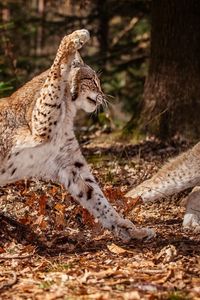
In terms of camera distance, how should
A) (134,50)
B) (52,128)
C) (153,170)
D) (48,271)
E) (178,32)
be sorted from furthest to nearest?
(134,50) → (178,32) → (153,170) → (52,128) → (48,271)

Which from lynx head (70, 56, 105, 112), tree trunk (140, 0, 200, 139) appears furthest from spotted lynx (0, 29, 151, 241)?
tree trunk (140, 0, 200, 139)

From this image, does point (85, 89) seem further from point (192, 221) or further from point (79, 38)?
point (192, 221)

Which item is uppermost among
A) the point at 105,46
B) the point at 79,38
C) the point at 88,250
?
the point at 79,38

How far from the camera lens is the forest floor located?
4.45 meters

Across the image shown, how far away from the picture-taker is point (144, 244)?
5.71 m

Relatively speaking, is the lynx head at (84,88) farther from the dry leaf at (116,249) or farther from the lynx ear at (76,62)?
the dry leaf at (116,249)

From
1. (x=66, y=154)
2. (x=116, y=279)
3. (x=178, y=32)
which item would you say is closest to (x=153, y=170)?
(x=178, y=32)

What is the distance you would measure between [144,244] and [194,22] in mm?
4933

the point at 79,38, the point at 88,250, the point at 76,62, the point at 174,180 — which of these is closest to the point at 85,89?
the point at 76,62

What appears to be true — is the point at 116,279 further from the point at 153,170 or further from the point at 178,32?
the point at 178,32

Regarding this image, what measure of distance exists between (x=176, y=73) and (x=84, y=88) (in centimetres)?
411

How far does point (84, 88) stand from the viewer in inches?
233

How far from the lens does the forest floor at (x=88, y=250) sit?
4.45 metres

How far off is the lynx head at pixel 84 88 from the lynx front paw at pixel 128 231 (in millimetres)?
1021
